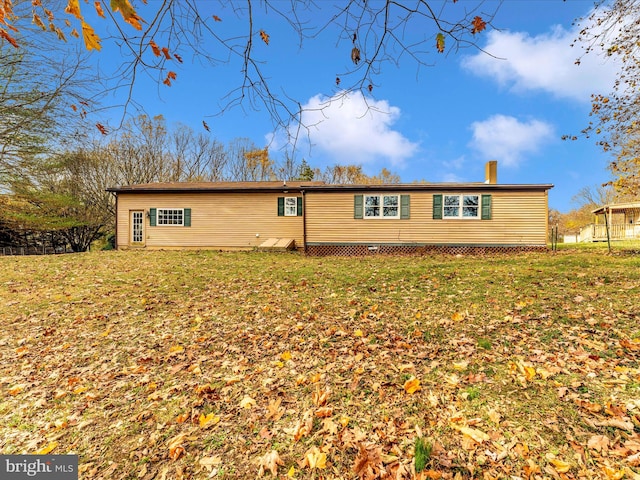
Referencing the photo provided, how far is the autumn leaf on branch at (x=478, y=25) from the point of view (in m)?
2.34

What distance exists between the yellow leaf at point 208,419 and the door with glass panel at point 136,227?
55.4ft

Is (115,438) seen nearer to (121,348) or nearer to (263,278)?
(121,348)

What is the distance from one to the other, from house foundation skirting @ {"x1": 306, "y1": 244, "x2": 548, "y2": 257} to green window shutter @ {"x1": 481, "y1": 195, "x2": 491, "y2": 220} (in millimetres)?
1376

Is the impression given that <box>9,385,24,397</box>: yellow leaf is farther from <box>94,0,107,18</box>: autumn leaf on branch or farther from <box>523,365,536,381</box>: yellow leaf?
<box>523,365,536,381</box>: yellow leaf

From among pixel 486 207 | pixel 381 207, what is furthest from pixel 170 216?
pixel 486 207

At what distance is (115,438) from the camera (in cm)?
296

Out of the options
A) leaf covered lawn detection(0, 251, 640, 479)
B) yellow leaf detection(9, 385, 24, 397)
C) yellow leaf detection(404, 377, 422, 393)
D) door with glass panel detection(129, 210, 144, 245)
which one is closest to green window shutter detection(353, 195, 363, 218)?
leaf covered lawn detection(0, 251, 640, 479)

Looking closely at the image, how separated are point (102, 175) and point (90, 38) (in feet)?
92.6

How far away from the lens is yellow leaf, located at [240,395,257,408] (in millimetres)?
3229

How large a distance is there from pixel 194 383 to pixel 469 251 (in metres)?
13.5

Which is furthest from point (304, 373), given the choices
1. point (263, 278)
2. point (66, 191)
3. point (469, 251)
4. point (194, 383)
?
point (66, 191)

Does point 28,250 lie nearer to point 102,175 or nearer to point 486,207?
point 102,175

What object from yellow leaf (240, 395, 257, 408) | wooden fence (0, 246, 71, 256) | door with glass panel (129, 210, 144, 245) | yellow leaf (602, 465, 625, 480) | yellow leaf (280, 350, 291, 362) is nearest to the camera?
yellow leaf (602, 465, 625, 480)

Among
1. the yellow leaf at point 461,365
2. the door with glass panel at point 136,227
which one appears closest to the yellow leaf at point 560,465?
the yellow leaf at point 461,365
